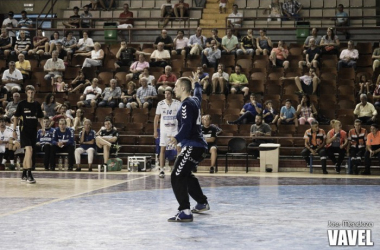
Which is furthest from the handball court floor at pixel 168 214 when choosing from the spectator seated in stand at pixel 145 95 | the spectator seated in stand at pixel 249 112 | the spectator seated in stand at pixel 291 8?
the spectator seated in stand at pixel 291 8

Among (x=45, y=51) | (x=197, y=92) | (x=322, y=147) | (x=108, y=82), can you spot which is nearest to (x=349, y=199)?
(x=197, y=92)

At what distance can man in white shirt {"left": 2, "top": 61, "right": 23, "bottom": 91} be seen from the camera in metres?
23.5

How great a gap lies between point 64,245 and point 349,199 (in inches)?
234

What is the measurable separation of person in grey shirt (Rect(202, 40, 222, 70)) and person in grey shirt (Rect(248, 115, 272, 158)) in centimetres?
395

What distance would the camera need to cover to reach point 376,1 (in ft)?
89.3

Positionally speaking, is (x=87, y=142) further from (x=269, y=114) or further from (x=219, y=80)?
(x=269, y=114)

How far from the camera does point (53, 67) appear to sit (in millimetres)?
24125

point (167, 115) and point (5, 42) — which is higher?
point (5, 42)

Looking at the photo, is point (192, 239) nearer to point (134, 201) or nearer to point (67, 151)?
point (134, 201)

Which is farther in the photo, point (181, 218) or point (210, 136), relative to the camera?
point (210, 136)

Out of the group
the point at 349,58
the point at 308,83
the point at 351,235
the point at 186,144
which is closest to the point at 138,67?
the point at 308,83

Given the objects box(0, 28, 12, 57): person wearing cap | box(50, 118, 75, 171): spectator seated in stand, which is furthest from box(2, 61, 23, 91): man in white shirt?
box(50, 118, 75, 171): spectator seated in stand

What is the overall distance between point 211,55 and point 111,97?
3.82 meters

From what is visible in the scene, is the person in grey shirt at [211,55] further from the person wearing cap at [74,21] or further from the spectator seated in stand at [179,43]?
the person wearing cap at [74,21]
